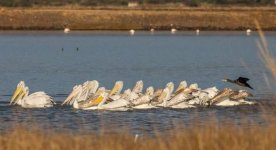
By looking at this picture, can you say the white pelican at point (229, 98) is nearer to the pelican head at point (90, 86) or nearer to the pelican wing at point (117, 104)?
the pelican wing at point (117, 104)

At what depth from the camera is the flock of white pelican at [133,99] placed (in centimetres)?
1861

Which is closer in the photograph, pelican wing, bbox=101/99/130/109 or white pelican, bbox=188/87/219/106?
pelican wing, bbox=101/99/130/109

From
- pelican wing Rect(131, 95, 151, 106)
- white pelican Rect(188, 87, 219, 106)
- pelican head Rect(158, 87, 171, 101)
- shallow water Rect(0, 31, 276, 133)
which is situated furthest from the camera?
white pelican Rect(188, 87, 219, 106)

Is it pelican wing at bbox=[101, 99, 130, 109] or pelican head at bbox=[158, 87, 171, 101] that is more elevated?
pelican head at bbox=[158, 87, 171, 101]

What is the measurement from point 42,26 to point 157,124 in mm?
64839

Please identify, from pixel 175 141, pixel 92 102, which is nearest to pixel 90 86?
pixel 92 102

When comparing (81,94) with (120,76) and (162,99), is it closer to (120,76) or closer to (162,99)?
(162,99)

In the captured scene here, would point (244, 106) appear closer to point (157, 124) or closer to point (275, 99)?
point (157, 124)

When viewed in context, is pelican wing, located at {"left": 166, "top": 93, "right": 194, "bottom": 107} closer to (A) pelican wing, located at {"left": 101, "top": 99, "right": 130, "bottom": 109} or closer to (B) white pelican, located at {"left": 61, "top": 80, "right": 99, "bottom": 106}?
(A) pelican wing, located at {"left": 101, "top": 99, "right": 130, "bottom": 109}

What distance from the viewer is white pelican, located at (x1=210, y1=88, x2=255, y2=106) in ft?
63.7

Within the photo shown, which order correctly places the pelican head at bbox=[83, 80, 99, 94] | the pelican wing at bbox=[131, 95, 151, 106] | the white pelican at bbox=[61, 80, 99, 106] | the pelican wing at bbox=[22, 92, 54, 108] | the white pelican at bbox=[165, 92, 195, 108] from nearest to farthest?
the pelican wing at bbox=[131, 95, 151, 106] → the pelican wing at bbox=[22, 92, 54, 108] → the white pelican at bbox=[165, 92, 195, 108] → the white pelican at bbox=[61, 80, 99, 106] → the pelican head at bbox=[83, 80, 99, 94]

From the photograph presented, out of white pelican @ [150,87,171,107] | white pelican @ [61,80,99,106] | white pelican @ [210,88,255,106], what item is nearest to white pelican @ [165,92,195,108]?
white pelican @ [150,87,171,107]

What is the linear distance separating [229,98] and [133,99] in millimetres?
1994

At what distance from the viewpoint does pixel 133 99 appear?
18.8 metres
